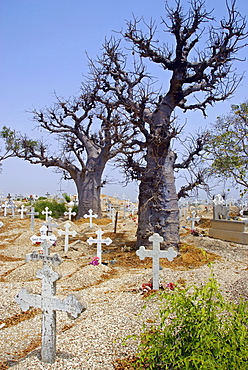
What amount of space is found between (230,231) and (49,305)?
1056cm

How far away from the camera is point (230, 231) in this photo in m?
12.7

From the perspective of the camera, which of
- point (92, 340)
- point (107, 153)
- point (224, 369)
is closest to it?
point (224, 369)

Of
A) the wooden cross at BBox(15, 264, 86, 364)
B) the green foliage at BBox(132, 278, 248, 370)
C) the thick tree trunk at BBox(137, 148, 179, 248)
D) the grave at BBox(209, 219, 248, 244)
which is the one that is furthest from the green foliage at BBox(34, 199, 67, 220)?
the green foliage at BBox(132, 278, 248, 370)

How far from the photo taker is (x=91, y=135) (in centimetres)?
2006

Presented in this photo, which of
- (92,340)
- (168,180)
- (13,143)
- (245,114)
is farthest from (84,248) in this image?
(13,143)

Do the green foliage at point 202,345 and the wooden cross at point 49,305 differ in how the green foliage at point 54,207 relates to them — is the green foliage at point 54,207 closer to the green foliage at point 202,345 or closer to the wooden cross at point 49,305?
the wooden cross at point 49,305

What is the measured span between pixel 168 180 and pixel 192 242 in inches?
137

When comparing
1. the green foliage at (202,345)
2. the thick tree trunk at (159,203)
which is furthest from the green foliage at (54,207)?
the green foliage at (202,345)

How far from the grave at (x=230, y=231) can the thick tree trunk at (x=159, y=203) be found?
12.4 feet

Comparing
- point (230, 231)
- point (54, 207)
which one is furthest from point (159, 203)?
point (54, 207)

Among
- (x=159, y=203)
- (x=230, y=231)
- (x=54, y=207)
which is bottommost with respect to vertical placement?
(x=230, y=231)

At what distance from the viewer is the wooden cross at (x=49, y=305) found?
301cm

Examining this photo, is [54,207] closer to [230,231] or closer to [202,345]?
[230,231]

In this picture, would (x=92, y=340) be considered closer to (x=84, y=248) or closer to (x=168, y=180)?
(x=168, y=180)
